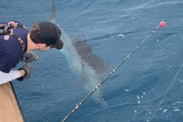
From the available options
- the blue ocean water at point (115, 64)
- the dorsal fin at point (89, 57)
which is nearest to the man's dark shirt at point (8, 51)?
the blue ocean water at point (115, 64)

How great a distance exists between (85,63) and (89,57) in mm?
105

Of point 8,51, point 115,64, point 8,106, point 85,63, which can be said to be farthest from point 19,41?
point 115,64

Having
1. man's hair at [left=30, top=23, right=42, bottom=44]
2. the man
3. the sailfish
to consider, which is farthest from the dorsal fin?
man's hair at [left=30, top=23, right=42, bottom=44]

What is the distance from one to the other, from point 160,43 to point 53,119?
1.57m

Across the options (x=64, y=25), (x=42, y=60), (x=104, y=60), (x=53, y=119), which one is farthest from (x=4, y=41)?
(x=64, y=25)

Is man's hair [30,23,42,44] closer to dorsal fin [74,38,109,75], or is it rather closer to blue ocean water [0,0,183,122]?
blue ocean water [0,0,183,122]

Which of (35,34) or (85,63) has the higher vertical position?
(35,34)

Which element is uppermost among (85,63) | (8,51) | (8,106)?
(8,51)

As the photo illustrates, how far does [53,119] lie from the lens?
2.45m

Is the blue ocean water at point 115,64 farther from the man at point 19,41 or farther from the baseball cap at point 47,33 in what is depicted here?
the baseball cap at point 47,33

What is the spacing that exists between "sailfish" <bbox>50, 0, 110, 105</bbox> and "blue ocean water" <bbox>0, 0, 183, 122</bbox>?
59mm

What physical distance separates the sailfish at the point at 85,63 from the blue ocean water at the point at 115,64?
0.06 metres

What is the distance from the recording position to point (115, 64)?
9.75ft

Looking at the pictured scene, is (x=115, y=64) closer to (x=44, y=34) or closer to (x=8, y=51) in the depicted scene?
(x=44, y=34)
